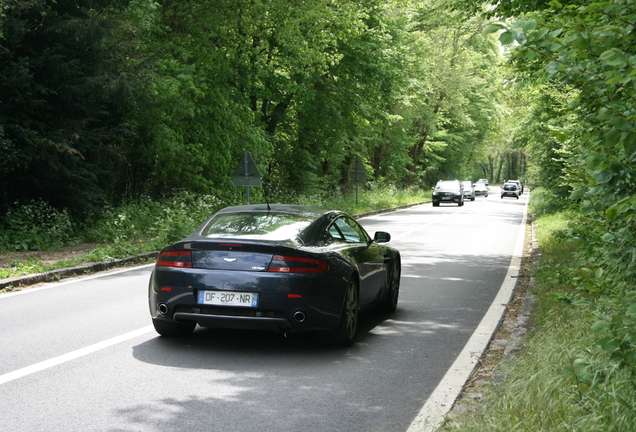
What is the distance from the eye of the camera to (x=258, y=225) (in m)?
7.27

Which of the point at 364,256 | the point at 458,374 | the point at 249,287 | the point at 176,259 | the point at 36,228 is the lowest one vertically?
the point at 458,374

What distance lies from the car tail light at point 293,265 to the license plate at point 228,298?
305 mm

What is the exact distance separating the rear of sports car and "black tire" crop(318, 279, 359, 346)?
0.41 ft

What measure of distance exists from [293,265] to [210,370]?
1195 millimetres

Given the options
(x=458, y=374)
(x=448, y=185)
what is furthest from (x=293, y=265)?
(x=448, y=185)

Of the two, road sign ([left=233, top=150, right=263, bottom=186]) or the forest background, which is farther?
road sign ([left=233, top=150, right=263, bottom=186])

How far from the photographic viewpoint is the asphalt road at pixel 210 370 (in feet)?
15.8

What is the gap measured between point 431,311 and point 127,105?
42.6 ft

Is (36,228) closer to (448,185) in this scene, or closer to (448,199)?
(448,199)

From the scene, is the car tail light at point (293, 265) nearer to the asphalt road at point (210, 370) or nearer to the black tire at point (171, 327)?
the asphalt road at point (210, 370)

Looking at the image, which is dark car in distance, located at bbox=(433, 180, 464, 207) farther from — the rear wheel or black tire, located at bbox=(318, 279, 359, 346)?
black tire, located at bbox=(318, 279, 359, 346)

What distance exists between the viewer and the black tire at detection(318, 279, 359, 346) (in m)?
6.93

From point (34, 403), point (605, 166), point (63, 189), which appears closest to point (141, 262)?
point (63, 189)

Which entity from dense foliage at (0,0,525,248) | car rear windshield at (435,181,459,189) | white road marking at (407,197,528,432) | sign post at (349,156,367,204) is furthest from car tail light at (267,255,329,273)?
car rear windshield at (435,181,459,189)
